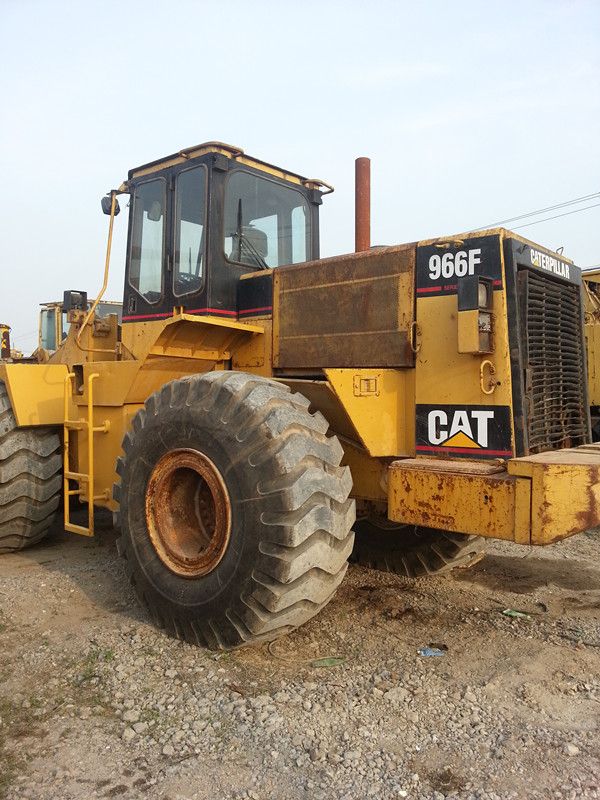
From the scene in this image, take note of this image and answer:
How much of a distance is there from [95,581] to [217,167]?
3.29 m

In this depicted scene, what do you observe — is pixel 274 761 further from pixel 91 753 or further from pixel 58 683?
pixel 58 683

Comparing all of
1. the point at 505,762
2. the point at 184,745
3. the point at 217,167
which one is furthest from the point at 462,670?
the point at 217,167

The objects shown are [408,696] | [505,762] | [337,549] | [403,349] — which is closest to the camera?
[505,762]

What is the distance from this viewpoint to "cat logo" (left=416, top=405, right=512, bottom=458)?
3832mm

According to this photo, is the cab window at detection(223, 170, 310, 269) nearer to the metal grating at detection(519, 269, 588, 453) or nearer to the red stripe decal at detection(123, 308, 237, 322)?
the red stripe decal at detection(123, 308, 237, 322)

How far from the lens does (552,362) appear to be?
4258mm

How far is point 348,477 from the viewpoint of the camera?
3.71 metres

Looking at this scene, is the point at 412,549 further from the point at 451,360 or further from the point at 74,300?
the point at 74,300

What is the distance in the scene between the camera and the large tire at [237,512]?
3.44 meters

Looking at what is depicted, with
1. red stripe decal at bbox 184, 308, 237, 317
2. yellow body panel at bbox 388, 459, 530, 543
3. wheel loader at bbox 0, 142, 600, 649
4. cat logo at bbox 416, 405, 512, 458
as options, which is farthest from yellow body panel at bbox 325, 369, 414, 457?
red stripe decal at bbox 184, 308, 237, 317

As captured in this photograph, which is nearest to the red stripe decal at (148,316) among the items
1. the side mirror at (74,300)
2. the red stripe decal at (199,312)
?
the red stripe decal at (199,312)

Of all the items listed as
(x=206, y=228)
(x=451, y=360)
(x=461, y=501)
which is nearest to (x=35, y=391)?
(x=206, y=228)

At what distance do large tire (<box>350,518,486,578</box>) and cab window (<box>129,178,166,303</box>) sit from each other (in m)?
A: 2.64

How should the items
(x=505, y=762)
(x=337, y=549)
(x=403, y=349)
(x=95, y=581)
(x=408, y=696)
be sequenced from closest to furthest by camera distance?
(x=505, y=762)
(x=408, y=696)
(x=337, y=549)
(x=403, y=349)
(x=95, y=581)
